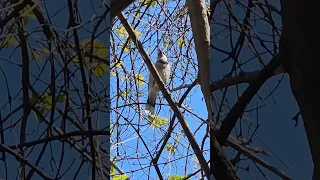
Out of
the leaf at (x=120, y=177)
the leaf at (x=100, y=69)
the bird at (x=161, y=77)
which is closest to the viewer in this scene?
the leaf at (x=100, y=69)

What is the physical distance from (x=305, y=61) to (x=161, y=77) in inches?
35.9

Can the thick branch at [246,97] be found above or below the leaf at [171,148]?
below

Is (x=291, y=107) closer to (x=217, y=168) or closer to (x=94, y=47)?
(x=217, y=168)

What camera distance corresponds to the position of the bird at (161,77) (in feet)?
5.63

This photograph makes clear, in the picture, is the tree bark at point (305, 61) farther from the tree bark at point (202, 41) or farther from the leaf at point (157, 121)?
the leaf at point (157, 121)

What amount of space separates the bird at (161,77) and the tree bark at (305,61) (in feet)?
2.68

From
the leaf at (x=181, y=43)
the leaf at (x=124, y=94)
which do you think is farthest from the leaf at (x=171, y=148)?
the leaf at (x=181, y=43)

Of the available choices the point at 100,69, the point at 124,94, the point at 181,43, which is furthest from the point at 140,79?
the point at 100,69

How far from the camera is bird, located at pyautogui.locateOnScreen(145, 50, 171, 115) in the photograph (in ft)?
5.63

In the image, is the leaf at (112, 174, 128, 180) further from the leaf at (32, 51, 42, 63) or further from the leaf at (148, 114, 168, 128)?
the leaf at (32, 51, 42, 63)

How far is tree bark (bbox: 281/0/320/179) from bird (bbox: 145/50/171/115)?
82 cm

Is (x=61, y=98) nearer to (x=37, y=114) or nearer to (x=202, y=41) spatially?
(x=37, y=114)

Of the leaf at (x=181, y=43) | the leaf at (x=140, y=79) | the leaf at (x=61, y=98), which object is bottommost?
the leaf at (x=61, y=98)

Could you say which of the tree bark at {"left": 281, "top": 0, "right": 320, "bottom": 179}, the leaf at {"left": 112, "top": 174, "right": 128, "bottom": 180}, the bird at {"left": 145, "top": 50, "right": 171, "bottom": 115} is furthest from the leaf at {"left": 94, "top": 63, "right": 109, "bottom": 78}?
the bird at {"left": 145, "top": 50, "right": 171, "bottom": 115}
